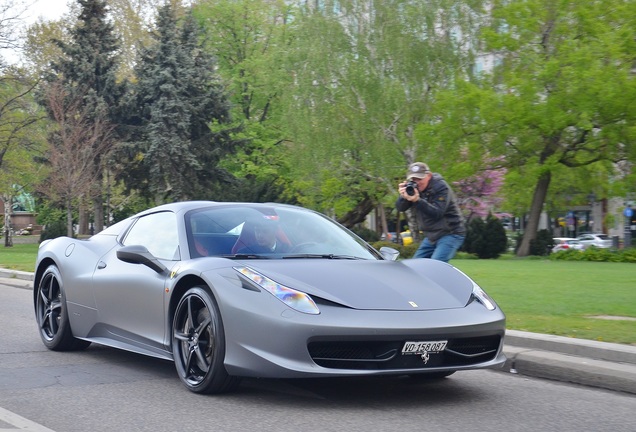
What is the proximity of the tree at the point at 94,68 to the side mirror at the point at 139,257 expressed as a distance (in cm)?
3968

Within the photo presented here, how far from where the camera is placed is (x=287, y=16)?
58750 mm

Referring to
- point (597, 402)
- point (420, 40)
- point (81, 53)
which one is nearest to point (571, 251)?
point (420, 40)

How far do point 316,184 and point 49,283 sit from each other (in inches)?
1487

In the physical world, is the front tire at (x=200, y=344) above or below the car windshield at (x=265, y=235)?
below

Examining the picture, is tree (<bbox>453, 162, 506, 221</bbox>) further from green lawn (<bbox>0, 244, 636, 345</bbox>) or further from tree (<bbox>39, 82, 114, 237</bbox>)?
green lawn (<bbox>0, 244, 636, 345</bbox>)

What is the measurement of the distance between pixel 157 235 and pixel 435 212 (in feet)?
9.39

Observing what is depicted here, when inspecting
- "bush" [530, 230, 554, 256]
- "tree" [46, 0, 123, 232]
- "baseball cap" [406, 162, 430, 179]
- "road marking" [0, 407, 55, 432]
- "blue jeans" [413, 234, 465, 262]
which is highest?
"tree" [46, 0, 123, 232]

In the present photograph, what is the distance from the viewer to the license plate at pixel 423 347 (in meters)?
5.64

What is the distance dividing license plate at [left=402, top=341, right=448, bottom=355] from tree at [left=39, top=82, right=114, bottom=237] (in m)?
35.1

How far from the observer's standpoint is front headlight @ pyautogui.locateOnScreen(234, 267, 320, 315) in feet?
18.5

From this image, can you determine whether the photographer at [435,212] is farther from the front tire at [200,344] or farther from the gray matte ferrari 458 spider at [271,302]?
the front tire at [200,344]

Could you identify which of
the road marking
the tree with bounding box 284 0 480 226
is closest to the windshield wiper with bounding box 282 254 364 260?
the road marking

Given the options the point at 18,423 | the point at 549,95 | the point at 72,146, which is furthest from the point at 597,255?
the point at 18,423

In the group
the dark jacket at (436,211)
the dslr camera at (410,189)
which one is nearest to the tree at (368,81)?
the dark jacket at (436,211)
